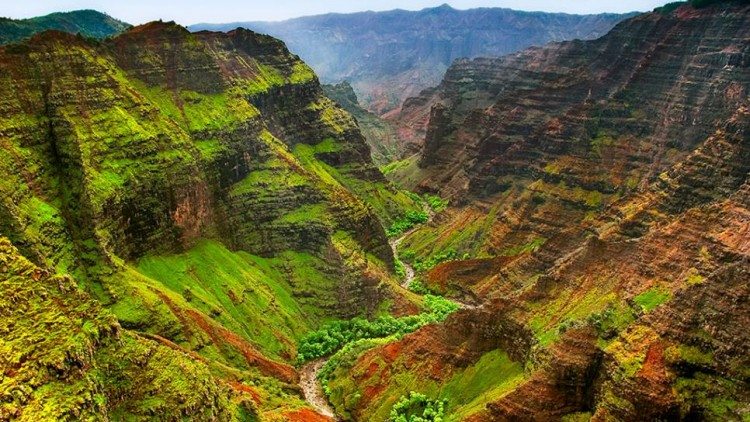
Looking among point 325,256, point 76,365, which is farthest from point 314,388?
point 76,365

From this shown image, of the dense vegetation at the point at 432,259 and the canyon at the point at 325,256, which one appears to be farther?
the dense vegetation at the point at 432,259

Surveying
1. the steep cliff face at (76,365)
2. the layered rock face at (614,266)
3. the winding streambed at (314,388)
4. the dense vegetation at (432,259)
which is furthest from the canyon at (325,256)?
the dense vegetation at (432,259)

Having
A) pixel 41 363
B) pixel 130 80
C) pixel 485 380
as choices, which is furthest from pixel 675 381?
pixel 130 80

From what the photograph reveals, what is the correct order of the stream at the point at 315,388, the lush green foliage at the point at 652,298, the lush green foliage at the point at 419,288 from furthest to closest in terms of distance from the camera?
1. the lush green foliage at the point at 419,288
2. the stream at the point at 315,388
3. the lush green foliage at the point at 652,298

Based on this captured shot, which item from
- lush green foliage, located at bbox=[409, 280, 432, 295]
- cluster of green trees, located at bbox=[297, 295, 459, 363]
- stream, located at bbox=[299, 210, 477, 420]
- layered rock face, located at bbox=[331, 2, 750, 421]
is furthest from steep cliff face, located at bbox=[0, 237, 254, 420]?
lush green foliage, located at bbox=[409, 280, 432, 295]

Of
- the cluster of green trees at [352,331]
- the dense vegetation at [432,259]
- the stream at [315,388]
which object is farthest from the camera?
the dense vegetation at [432,259]

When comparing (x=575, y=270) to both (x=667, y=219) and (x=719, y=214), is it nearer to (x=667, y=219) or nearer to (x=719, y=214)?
(x=719, y=214)

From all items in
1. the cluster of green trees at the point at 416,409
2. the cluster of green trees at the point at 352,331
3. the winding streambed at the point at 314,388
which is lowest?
the winding streambed at the point at 314,388

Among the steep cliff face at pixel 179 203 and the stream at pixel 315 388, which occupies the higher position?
the steep cliff face at pixel 179 203

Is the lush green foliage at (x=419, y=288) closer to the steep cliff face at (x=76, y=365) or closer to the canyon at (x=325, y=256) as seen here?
the canyon at (x=325, y=256)
